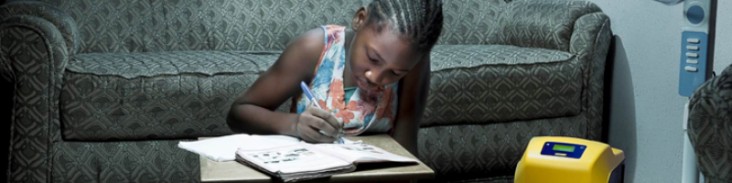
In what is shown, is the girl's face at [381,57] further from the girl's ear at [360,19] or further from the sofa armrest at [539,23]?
the sofa armrest at [539,23]

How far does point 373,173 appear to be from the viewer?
1.46 meters

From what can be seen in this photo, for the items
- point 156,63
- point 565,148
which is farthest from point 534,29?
point 565,148

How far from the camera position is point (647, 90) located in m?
3.08

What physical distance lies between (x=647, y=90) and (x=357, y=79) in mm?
1500

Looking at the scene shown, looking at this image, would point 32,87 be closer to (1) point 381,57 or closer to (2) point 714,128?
(1) point 381,57

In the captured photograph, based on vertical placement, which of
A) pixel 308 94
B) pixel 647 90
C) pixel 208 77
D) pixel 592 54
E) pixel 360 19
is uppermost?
pixel 360 19

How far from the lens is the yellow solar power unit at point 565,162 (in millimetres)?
1884

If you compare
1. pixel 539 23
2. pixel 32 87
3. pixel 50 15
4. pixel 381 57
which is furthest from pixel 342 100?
pixel 539 23

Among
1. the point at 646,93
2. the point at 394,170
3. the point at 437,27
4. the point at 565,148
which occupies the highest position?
the point at 437,27

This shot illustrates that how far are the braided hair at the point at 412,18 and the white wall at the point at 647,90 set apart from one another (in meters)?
1.26

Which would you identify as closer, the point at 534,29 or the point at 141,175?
the point at 141,175

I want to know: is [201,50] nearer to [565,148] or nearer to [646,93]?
[646,93]

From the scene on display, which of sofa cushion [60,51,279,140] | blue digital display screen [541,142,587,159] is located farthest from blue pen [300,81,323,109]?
sofa cushion [60,51,279,140]

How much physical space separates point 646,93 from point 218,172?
6.34 ft
